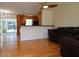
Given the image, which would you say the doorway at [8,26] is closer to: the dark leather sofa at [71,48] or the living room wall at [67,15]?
the living room wall at [67,15]

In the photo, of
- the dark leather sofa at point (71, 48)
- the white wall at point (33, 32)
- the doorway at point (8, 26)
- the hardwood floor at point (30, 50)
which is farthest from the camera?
the doorway at point (8, 26)

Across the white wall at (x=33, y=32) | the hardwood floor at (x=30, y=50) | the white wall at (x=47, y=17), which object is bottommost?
the hardwood floor at (x=30, y=50)

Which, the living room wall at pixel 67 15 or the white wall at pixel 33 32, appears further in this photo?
the white wall at pixel 33 32

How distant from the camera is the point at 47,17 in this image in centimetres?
1252

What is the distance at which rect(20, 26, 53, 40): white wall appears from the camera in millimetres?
10543

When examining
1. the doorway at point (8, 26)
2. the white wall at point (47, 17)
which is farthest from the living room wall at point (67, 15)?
the doorway at point (8, 26)

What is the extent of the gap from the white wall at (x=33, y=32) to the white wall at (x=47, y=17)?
1045 millimetres

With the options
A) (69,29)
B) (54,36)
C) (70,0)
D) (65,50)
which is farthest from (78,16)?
(70,0)

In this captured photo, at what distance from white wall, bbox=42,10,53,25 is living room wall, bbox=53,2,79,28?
31 cm

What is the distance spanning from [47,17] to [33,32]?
2.37 metres

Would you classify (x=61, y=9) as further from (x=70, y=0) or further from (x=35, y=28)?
(x=70, y=0)

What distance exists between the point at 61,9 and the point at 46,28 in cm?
197

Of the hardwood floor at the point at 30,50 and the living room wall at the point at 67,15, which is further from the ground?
the living room wall at the point at 67,15

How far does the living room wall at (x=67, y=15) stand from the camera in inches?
391
